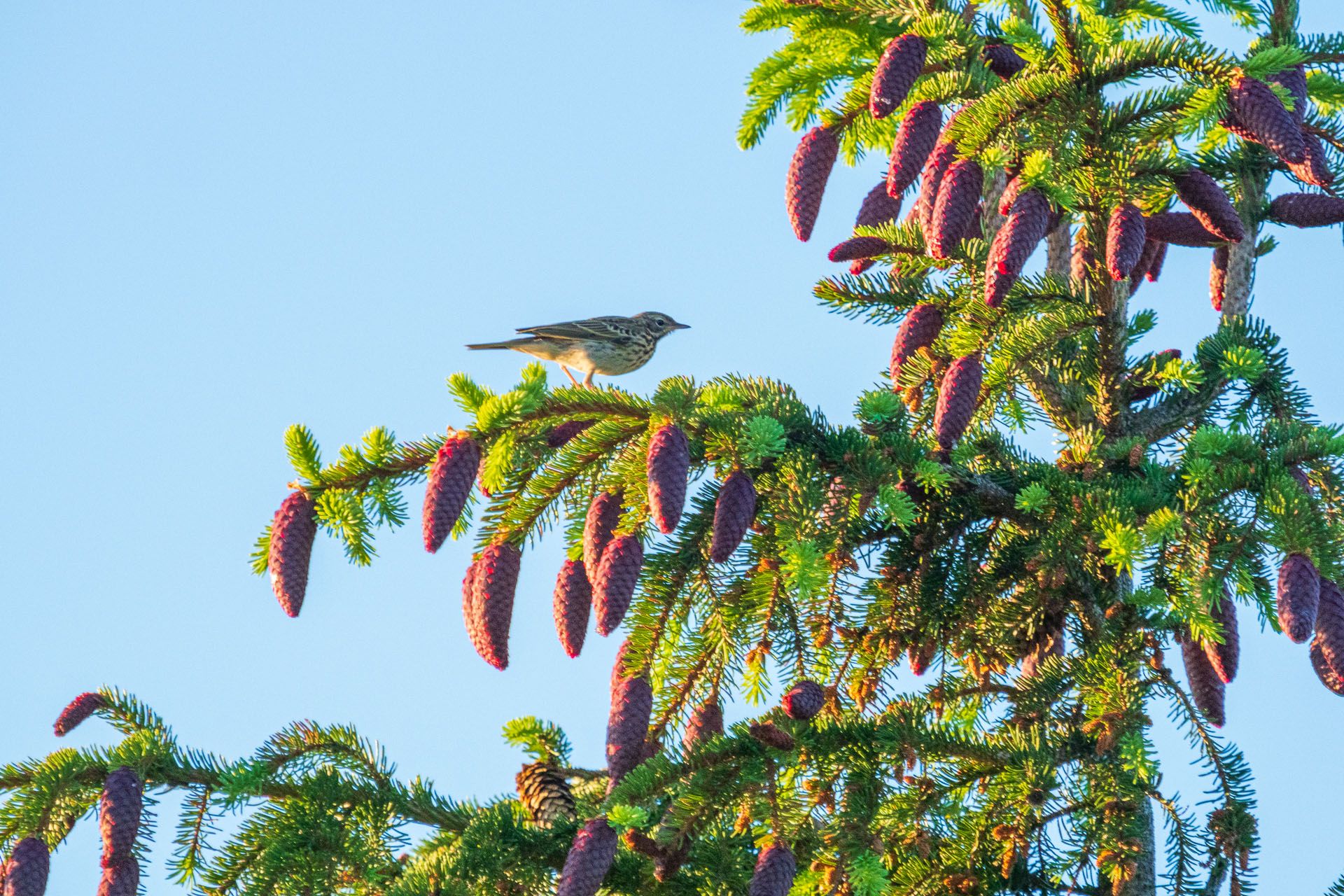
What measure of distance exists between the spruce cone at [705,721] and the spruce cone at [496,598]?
0.66 metres

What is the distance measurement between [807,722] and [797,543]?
0.42m

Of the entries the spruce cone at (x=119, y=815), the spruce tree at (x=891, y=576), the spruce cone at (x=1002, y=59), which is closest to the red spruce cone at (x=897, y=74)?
the spruce tree at (x=891, y=576)

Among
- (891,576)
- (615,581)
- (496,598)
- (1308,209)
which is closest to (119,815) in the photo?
(496,598)

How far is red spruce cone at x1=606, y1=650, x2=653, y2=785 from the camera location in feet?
9.44

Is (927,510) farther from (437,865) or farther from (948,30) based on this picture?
(437,865)

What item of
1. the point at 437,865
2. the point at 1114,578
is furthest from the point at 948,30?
the point at 437,865

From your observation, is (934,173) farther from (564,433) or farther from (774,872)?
(774,872)

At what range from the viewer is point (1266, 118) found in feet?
9.14

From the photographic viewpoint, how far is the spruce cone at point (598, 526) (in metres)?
2.86

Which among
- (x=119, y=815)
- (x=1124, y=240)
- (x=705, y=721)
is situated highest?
(x=1124, y=240)

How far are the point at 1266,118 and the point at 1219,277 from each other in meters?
1.83

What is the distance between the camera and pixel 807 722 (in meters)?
2.92

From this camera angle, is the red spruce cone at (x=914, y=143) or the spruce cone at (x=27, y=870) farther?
the red spruce cone at (x=914, y=143)

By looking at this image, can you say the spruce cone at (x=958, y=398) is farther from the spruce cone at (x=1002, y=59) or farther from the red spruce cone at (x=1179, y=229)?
the spruce cone at (x=1002, y=59)
